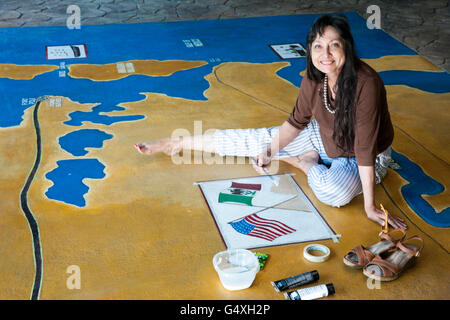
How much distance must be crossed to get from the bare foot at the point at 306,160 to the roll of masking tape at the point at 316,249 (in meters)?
0.54

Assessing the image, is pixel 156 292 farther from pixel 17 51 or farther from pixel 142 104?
pixel 17 51

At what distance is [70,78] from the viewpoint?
359 centimetres

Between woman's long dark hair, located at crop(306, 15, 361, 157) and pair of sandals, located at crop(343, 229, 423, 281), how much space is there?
43 centimetres

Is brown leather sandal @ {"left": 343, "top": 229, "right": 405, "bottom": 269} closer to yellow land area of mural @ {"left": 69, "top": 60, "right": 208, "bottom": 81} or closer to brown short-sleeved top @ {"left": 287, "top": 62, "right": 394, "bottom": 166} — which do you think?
brown short-sleeved top @ {"left": 287, "top": 62, "right": 394, "bottom": 166}

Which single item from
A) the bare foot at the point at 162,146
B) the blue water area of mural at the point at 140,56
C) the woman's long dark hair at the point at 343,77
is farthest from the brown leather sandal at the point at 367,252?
the blue water area of mural at the point at 140,56

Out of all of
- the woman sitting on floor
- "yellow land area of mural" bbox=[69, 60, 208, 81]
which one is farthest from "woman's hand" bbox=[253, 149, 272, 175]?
"yellow land area of mural" bbox=[69, 60, 208, 81]

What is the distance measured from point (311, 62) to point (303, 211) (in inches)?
24.7

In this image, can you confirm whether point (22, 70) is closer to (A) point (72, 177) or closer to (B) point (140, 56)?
(B) point (140, 56)

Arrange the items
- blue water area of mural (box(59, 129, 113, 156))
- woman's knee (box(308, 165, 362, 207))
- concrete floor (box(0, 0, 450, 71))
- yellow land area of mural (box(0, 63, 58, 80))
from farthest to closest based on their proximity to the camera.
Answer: concrete floor (box(0, 0, 450, 71)) < yellow land area of mural (box(0, 63, 58, 80)) < blue water area of mural (box(59, 129, 113, 156)) < woman's knee (box(308, 165, 362, 207))

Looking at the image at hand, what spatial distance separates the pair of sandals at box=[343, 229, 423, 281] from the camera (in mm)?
1964

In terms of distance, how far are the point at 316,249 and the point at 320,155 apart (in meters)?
0.62

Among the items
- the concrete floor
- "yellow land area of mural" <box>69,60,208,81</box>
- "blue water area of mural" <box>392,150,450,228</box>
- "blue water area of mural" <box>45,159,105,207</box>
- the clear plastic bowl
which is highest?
the concrete floor

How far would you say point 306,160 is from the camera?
2.62 metres

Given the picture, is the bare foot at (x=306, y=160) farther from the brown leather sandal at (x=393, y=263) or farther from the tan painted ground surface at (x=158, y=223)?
the brown leather sandal at (x=393, y=263)
